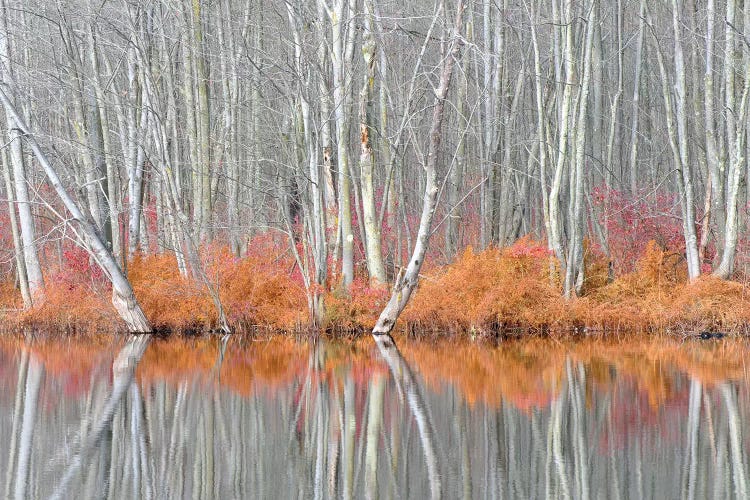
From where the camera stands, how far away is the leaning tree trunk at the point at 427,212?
1678 centimetres

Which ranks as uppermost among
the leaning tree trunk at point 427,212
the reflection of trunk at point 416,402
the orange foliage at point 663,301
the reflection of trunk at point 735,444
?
the leaning tree trunk at point 427,212

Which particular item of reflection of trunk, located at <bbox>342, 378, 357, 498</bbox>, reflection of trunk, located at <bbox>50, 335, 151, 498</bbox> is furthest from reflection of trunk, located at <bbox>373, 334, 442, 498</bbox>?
reflection of trunk, located at <bbox>50, 335, 151, 498</bbox>

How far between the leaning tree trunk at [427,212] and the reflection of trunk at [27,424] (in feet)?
20.4

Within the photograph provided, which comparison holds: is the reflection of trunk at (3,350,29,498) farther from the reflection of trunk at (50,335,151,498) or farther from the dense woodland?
the dense woodland

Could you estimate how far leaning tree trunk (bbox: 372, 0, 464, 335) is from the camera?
55.1ft

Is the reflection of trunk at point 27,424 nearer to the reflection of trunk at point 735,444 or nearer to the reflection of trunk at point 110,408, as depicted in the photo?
the reflection of trunk at point 110,408

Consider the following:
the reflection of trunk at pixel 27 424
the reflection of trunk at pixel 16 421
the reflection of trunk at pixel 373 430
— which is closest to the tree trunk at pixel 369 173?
the reflection of trunk at pixel 16 421

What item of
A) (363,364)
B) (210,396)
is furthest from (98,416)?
(363,364)

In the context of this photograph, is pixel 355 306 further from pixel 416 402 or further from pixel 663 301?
pixel 416 402

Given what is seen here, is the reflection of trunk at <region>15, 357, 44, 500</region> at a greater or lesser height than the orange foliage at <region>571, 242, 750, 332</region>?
lesser

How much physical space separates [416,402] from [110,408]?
3.12 metres

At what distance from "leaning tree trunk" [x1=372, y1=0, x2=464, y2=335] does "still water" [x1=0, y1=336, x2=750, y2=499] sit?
8.04ft

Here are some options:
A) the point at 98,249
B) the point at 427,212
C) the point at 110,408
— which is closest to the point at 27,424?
the point at 110,408

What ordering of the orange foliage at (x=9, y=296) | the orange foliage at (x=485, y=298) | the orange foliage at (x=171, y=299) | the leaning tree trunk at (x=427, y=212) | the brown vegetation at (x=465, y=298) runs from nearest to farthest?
the leaning tree trunk at (x=427, y=212) → the brown vegetation at (x=465, y=298) → the orange foliage at (x=485, y=298) → the orange foliage at (x=171, y=299) → the orange foliage at (x=9, y=296)
